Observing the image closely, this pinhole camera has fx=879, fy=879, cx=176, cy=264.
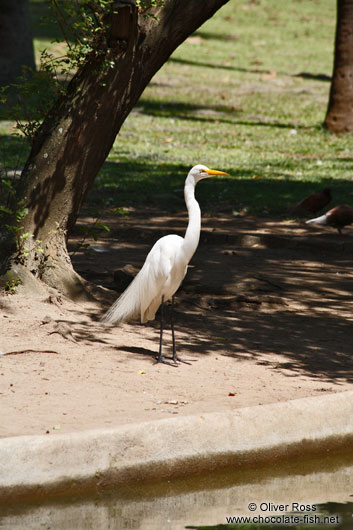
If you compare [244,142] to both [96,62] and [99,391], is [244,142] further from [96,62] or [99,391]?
[99,391]

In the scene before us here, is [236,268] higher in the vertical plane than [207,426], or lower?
lower

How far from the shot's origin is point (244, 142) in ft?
58.5

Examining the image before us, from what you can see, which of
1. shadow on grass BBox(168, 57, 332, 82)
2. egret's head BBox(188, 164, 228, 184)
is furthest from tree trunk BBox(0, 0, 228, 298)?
shadow on grass BBox(168, 57, 332, 82)

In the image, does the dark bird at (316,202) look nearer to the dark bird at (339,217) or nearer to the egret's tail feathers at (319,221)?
the egret's tail feathers at (319,221)

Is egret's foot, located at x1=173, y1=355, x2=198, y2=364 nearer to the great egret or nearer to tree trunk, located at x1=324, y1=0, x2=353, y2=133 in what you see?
the great egret

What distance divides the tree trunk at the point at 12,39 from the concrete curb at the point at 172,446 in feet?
55.2

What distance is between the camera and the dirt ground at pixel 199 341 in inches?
222

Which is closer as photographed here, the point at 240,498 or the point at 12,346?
the point at 240,498

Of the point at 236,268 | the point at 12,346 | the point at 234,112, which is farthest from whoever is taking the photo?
the point at 234,112

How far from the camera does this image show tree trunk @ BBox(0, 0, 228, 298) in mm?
7480

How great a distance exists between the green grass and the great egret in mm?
5361

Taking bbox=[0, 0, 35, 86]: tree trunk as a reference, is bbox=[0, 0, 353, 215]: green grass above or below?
below

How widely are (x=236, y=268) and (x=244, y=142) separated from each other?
29.5ft

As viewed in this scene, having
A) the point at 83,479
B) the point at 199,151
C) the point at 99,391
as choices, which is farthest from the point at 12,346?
the point at 199,151
